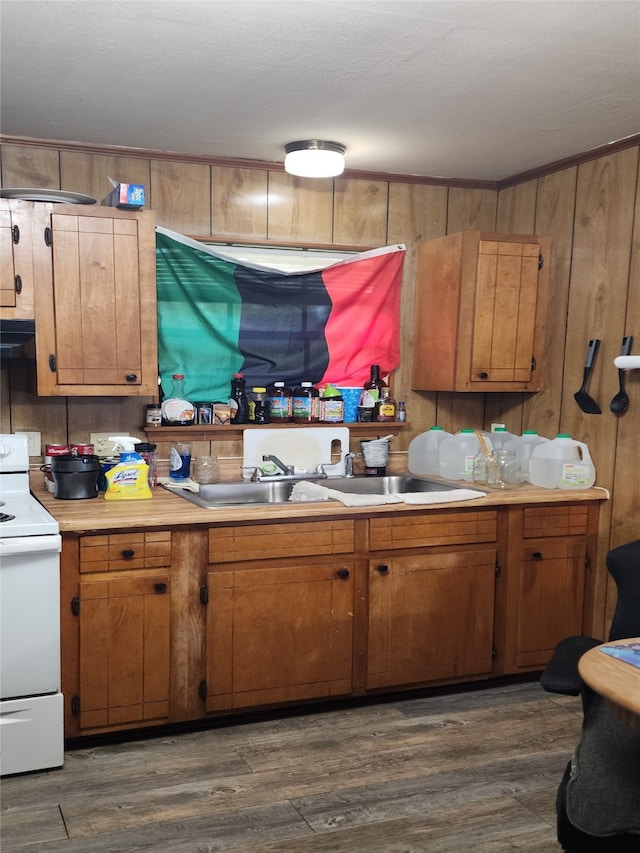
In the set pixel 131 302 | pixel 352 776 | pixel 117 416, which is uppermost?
pixel 131 302

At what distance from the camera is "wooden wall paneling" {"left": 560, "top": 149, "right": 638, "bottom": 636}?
3.29 meters

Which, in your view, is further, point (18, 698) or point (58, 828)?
point (18, 698)

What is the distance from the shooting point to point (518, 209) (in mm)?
3883

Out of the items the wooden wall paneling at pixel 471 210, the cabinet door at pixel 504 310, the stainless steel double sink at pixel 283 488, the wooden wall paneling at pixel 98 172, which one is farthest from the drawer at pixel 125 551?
the wooden wall paneling at pixel 471 210

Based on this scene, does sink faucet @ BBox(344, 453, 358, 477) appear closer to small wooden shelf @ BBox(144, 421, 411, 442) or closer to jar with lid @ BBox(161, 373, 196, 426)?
small wooden shelf @ BBox(144, 421, 411, 442)

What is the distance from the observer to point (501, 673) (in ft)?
11.0

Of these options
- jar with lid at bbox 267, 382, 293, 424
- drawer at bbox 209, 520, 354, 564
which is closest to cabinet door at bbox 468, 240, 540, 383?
jar with lid at bbox 267, 382, 293, 424

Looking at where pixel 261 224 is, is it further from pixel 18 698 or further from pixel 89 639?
pixel 18 698

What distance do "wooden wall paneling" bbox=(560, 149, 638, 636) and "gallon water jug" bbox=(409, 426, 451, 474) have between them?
2.01ft

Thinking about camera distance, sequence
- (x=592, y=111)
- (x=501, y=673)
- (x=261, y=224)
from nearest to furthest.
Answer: (x=592, y=111) < (x=501, y=673) < (x=261, y=224)

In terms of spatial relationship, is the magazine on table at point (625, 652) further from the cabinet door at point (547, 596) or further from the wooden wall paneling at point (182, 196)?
the wooden wall paneling at point (182, 196)

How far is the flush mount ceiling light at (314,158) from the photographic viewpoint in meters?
3.27

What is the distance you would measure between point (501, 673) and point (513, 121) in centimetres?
225

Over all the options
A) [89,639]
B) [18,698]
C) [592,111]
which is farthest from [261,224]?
[18,698]
